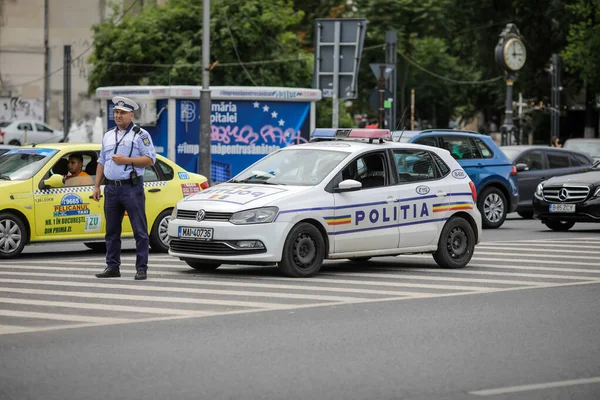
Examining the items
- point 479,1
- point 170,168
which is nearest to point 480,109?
point 479,1

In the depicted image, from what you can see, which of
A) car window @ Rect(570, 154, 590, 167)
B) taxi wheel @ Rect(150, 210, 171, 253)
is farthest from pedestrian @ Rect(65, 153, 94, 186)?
car window @ Rect(570, 154, 590, 167)

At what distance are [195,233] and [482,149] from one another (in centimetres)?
991

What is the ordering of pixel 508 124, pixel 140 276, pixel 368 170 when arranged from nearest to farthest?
pixel 140 276 → pixel 368 170 → pixel 508 124

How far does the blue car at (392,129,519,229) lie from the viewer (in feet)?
68.7

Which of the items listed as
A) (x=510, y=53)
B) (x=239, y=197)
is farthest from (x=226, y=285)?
(x=510, y=53)

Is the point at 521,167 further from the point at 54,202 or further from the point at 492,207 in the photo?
the point at 54,202

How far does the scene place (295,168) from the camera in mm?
13500

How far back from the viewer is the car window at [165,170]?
16266mm

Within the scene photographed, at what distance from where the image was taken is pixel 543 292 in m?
11.9

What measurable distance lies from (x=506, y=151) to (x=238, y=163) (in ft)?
18.2

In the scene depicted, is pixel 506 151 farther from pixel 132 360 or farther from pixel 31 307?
pixel 132 360

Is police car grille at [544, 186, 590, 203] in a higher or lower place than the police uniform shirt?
lower

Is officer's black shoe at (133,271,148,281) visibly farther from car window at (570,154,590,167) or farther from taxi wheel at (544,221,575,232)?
car window at (570,154,590,167)

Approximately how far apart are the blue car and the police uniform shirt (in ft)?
29.1
